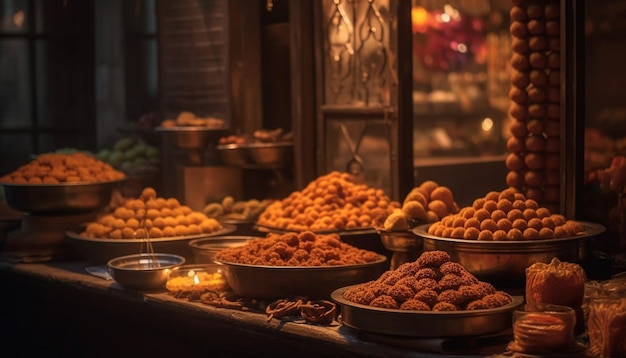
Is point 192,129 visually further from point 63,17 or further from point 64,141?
point 63,17

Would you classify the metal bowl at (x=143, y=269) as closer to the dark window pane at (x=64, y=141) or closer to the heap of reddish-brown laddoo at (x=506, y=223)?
the heap of reddish-brown laddoo at (x=506, y=223)

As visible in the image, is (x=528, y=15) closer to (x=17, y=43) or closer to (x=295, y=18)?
(x=295, y=18)


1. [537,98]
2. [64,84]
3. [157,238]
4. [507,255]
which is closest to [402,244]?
[507,255]

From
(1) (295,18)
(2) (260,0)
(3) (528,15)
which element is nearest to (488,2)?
(2) (260,0)

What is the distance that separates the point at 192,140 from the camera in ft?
21.4

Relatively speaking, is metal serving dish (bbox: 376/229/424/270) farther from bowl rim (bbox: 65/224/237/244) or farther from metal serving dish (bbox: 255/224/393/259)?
bowl rim (bbox: 65/224/237/244)

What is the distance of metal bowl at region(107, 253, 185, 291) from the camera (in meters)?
4.62

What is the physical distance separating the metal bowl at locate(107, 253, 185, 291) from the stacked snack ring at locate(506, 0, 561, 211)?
1.64 m

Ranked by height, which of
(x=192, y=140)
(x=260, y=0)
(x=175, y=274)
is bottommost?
(x=175, y=274)

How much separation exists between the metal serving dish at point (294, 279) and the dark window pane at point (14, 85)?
5146 mm

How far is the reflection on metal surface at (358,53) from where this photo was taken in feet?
18.3

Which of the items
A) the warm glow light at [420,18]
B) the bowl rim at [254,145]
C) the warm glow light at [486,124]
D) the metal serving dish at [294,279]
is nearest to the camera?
the metal serving dish at [294,279]

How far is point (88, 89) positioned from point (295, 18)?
138 inches

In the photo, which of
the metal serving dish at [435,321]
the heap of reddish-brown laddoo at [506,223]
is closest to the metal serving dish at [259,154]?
the heap of reddish-brown laddoo at [506,223]
